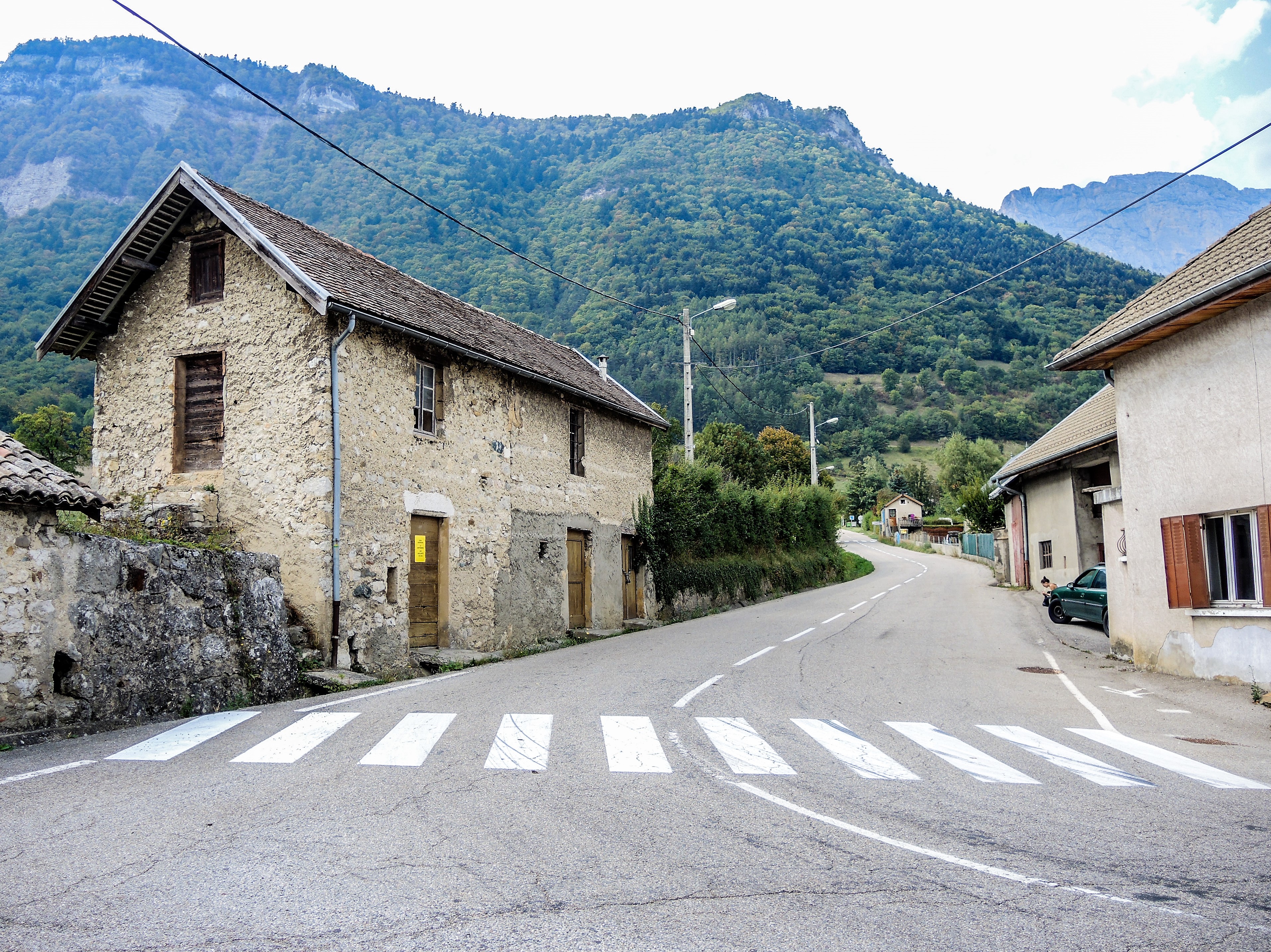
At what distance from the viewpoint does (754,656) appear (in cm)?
1459

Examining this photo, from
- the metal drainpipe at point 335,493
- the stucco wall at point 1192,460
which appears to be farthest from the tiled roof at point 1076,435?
the metal drainpipe at point 335,493

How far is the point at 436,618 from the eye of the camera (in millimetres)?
15422

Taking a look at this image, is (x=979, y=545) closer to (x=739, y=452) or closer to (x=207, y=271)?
(x=739, y=452)

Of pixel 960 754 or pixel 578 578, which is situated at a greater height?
pixel 578 578

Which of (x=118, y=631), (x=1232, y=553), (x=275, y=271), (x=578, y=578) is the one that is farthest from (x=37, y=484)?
(x=1232, y=553)

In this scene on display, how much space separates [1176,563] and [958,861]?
9587mm

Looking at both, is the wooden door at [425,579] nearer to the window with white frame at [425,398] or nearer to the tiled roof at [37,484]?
the window with white frame at [425,398]

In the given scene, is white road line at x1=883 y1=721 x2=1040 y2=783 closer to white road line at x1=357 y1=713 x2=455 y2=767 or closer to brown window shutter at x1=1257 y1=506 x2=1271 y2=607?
white road line at x1=357 y1=713 x2=455 y2=767

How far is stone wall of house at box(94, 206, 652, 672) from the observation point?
13.1 m

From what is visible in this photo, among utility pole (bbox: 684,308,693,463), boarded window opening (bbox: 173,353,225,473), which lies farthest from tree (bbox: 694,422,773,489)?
boarded window opening (bbox: 173,353,225,473)

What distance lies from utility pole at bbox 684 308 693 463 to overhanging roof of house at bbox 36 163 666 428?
32.9 feet

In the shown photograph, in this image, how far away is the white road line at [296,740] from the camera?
686 centimetres

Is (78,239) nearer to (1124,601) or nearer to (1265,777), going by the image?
(1124,601)

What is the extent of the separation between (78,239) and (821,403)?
6110cm
